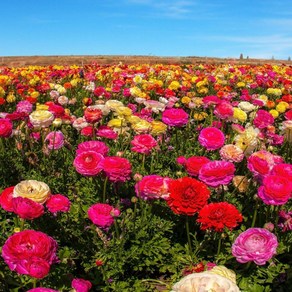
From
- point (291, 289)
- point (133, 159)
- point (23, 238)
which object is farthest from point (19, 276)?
point (133, 159)

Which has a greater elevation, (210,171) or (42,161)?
(210,171)

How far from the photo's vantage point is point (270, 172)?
2754 mm

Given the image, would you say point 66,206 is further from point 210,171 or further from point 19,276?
point 210,171

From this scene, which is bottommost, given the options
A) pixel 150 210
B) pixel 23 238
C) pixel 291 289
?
pixel 291 289

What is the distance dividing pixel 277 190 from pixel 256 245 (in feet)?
1.10

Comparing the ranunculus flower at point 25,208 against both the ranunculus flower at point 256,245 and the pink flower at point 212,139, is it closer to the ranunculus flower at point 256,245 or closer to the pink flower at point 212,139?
the ranunculus flower at point 256,245

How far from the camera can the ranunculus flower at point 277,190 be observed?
2.42 meters

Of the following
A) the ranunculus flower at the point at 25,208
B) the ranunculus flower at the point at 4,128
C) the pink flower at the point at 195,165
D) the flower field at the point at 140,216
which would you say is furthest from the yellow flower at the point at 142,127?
the ranunculus flower at the point at 25,208

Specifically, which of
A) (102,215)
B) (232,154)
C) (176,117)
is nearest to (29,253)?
(102,215)

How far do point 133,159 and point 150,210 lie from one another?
4.30 feet

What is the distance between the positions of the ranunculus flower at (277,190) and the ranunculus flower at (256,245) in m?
0.24

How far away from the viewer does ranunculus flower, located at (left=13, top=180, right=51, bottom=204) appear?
98.1 inches

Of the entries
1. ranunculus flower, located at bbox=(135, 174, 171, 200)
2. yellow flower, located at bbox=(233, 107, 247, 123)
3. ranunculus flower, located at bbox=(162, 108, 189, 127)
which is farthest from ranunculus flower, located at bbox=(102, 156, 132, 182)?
yellow flower, located at bbox=(233, 107, 247, 123)

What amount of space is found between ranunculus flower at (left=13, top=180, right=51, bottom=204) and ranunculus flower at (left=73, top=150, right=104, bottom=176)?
1.08 ft
